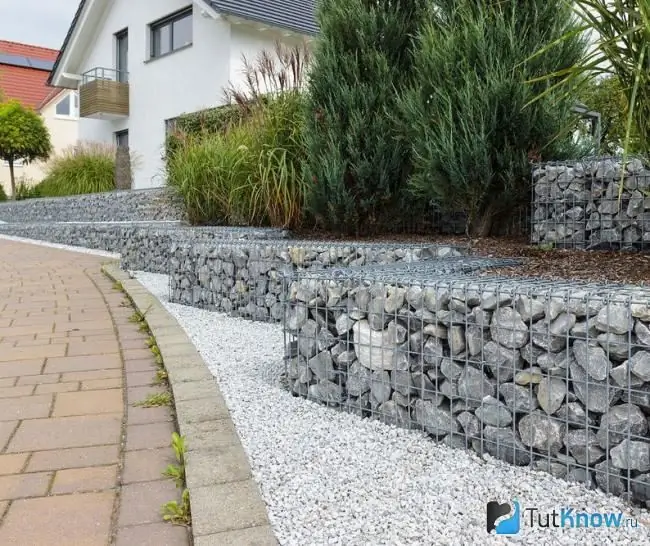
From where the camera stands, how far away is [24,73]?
2609 cm

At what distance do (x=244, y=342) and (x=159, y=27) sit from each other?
13425 mm

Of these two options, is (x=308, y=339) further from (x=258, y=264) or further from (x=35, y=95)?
(x=35, y=95)

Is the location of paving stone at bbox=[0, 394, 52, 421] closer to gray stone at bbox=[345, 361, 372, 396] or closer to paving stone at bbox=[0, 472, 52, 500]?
paving stone at bbox=[0, 472, 52, 500]

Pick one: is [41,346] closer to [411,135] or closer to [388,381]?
[388,381]

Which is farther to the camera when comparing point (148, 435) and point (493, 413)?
point (148, 435)

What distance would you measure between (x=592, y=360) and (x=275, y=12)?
12.6 m

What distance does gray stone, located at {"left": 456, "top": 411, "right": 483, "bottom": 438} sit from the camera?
2.07 metres

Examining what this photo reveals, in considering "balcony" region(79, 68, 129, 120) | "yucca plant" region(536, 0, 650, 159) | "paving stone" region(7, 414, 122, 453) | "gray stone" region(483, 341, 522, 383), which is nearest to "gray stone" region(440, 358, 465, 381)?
"gray stone" region(483, 341, 522, 383)

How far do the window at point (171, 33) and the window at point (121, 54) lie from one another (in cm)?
135

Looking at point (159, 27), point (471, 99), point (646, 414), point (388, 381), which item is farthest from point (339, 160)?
point (159, 27)

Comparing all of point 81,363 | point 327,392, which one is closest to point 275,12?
point 81,363

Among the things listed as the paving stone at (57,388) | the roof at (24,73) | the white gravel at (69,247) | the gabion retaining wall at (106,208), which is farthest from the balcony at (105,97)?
the paving stone at (57,388)

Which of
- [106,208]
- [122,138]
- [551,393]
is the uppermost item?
[122,138]

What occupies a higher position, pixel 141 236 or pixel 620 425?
pixel 141 236
